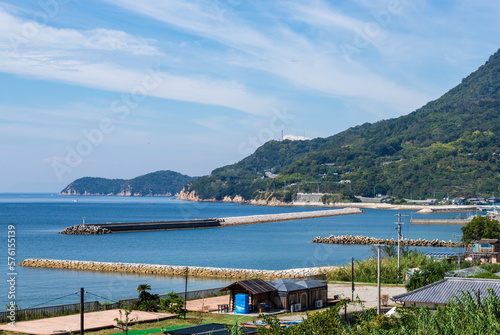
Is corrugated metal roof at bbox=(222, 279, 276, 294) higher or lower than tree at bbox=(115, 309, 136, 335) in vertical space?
higher

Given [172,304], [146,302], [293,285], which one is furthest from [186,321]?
[293,285]

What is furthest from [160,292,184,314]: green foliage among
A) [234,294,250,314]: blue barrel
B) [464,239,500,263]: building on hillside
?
[464,239,500,263]: building on hillside

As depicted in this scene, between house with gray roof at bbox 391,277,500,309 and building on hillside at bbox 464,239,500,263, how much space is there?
23.2 meters

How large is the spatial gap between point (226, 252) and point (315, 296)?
32.9 m

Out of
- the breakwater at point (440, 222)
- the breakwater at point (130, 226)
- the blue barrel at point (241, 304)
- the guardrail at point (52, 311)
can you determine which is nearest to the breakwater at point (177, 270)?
the guardrail at point (52, 311)

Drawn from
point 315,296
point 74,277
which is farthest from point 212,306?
point 74,277

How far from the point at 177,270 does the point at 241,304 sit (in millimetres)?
18352

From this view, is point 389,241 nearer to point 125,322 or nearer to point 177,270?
point 177,270

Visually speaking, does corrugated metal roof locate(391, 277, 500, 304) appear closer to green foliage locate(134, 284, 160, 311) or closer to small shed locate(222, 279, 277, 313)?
small shed locate(222, 279, 277, 313)

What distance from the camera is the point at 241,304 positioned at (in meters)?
27.3

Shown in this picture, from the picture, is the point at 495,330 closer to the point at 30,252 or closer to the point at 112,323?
the point at 112,323

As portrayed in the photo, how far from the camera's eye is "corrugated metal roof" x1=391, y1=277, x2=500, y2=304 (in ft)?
74.2

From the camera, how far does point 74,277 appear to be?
142 ft

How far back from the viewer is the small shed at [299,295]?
91.4 feet
